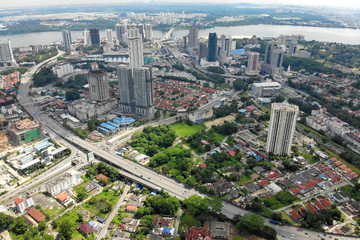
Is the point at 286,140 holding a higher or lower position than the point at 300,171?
higher

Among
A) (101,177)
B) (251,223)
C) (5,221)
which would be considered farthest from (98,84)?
(251,223)

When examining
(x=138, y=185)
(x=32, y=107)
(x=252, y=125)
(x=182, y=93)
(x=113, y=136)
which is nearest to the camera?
(x=138, y=185)

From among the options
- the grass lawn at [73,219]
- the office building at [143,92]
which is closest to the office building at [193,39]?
the office building at [143,92]

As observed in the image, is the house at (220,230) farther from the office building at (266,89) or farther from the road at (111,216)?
the office building at (266,89)

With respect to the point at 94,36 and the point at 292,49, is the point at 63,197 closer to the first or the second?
the point at 292,49

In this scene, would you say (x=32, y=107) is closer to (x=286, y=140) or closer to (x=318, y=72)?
(x=286, y=140)

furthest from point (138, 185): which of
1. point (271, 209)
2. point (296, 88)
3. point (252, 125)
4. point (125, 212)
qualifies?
point (296, 88)

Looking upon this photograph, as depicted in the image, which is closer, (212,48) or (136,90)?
(136,90)
